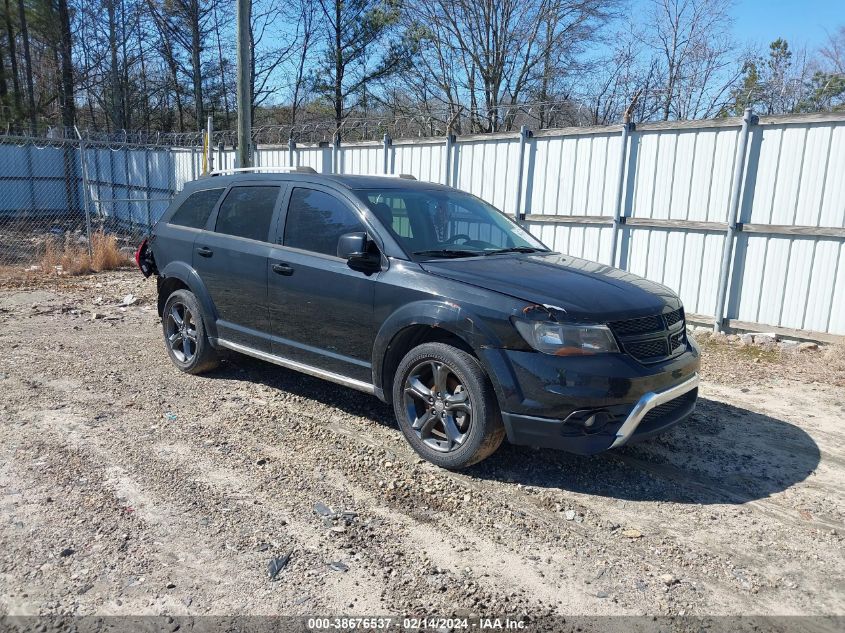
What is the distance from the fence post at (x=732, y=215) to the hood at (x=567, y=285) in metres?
3.91

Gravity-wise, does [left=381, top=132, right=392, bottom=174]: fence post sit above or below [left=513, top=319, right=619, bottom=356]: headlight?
above

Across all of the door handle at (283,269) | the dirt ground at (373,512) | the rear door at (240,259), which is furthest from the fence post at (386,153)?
the door handle at (283,269)

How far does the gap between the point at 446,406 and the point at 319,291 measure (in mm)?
1339

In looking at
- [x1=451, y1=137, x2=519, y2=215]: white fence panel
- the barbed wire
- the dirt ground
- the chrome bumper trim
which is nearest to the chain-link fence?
the barbed wire

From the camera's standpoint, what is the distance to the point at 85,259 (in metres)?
12.3

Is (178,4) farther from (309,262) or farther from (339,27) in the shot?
(309,262)

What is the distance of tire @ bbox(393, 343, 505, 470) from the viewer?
385cm

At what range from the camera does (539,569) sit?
10.2 feet

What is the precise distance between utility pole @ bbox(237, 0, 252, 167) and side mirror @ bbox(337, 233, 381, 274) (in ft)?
21.2

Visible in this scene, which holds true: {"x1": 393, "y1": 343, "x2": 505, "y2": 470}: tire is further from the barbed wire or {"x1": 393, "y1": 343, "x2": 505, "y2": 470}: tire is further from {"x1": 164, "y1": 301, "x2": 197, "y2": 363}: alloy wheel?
the barbed wire

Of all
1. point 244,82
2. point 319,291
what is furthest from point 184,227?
point 244,82

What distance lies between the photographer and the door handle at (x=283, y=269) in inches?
193

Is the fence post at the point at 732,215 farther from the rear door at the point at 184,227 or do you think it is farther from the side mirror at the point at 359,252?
the rear door at the point at 184,227

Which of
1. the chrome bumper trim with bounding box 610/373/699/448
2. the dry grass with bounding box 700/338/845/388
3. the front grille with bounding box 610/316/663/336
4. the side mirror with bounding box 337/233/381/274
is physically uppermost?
the side mirror with bounding box 337/233/381/274
